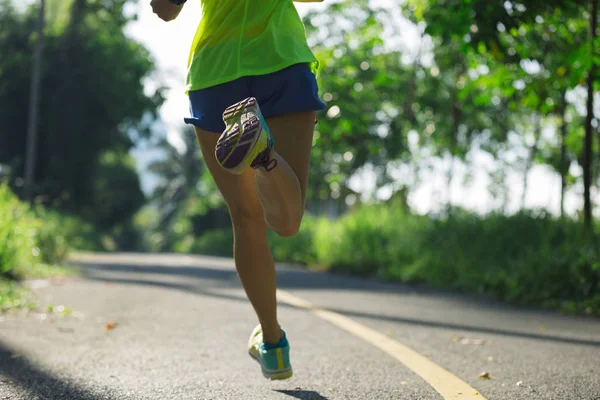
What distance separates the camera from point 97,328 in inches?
210

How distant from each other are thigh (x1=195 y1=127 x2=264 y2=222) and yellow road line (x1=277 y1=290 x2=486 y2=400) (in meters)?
1.05

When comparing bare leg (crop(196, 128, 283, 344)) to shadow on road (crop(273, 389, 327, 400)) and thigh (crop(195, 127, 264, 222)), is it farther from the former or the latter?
shadow on road (crop(273, 389, 327, 400))

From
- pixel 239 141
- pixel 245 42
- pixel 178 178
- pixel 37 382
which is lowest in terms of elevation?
pixel 37 382

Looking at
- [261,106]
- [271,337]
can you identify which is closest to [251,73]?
[261,106]

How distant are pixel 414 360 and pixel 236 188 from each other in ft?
4.97

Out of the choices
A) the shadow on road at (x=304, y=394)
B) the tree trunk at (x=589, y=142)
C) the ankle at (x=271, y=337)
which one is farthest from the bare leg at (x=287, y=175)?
the tree trunk at (x=589, y=142)

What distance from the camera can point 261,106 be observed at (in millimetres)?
2873

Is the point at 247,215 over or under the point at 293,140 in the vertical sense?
under

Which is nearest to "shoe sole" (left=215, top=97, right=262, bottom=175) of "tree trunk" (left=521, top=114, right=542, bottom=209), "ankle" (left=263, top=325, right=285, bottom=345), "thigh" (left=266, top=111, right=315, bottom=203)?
"thigh" (left=266, top=111, right=315, bottom=203)

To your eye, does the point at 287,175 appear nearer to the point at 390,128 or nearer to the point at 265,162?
the point at 265,162

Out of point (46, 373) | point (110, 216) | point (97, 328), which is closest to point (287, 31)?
point (46, 373)

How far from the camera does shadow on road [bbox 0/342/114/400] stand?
10.00 ft

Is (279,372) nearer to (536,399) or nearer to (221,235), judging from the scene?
(536,399)

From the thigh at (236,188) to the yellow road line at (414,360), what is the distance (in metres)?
1.05
